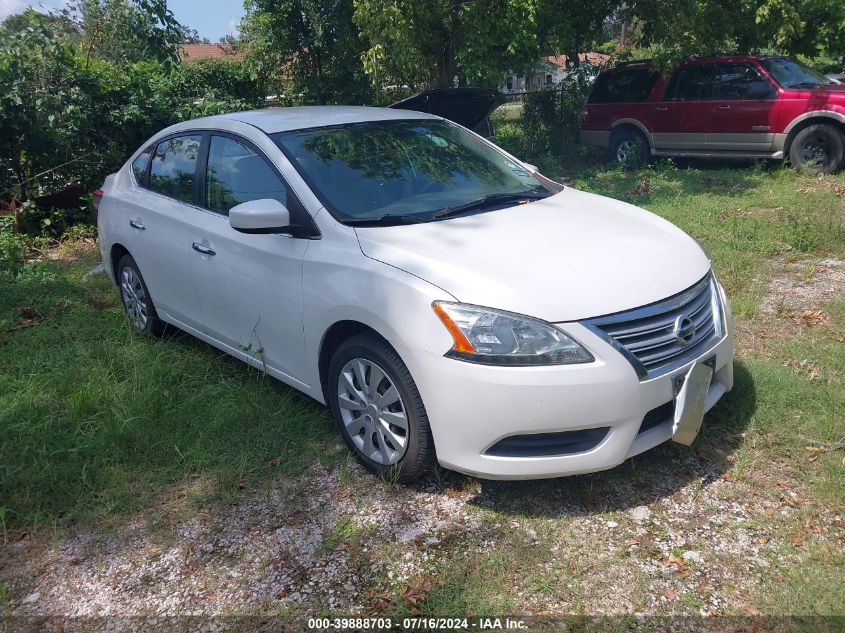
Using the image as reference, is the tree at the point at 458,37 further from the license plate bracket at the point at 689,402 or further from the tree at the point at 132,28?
the license plate bracket at the point at 689,402

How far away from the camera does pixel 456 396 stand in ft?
9.38

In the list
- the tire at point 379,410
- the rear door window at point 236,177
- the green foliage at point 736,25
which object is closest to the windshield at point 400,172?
the rear door window at point 236,177

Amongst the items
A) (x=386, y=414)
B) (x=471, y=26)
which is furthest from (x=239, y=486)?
(x=471, y=26)

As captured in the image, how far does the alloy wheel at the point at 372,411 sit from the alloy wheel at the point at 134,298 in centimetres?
236

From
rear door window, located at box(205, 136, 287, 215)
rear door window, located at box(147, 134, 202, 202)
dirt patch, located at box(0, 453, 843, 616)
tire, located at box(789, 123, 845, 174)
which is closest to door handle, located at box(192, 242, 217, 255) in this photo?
rear door window, located at box(205, 136, 287, 215)

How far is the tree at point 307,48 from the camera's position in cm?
1230

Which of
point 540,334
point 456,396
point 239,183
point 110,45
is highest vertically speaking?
point 110,45

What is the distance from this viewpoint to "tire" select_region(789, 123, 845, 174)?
9.52m

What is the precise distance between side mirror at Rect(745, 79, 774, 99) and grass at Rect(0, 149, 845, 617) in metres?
5.15

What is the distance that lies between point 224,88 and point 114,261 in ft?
27.4

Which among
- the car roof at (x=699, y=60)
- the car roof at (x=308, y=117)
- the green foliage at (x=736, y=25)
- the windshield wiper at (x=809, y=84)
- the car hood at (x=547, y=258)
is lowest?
the car hood at (x=547, y=258)

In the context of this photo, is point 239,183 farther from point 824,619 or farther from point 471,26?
point 471,26

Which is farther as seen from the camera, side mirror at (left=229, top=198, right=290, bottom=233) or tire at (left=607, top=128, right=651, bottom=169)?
tire at (left=607, top=128, right=651, bottom=169)

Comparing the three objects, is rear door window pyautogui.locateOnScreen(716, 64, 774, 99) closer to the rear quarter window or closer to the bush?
the rear quarter window
